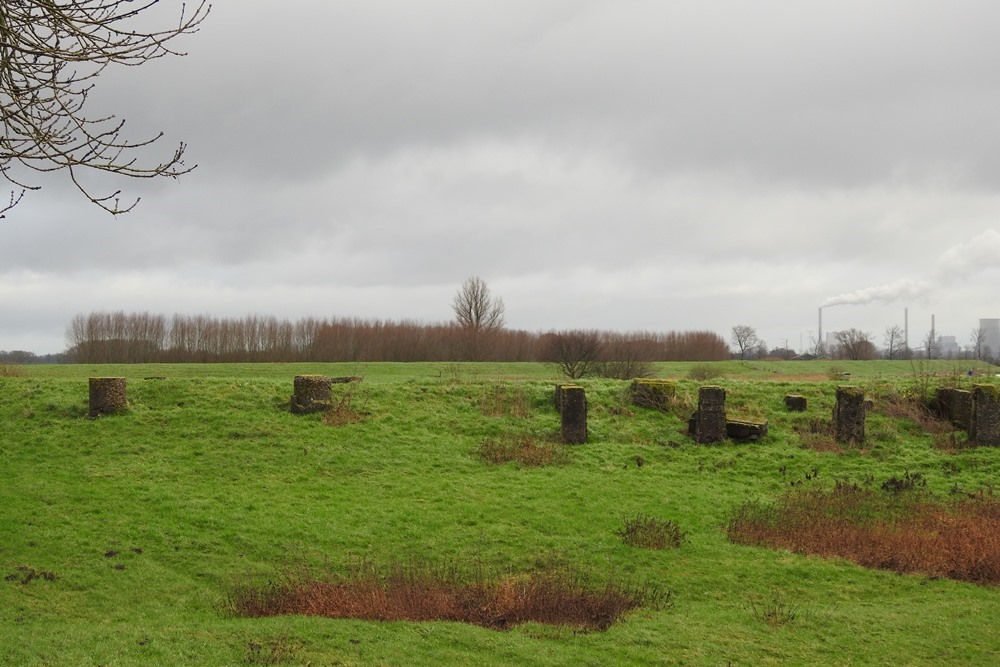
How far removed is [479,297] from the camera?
277ft

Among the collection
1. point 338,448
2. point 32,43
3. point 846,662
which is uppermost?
point 32,43

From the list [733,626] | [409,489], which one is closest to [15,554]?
[409,489]

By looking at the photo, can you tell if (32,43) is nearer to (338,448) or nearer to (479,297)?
(338,448)

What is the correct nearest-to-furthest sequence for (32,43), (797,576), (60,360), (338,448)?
(32,43)
(797,576)
(338,448)
(60,360)

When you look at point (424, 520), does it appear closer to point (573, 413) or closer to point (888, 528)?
point (573, 413)

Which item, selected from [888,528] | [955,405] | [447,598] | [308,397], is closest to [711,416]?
[888,528]

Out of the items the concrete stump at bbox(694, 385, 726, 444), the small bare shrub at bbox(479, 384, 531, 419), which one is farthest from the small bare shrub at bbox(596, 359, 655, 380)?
the concrete stump at bbox(694, 385, 726, 444)

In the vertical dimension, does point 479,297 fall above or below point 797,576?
above

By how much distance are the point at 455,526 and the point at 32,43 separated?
9.10 metres

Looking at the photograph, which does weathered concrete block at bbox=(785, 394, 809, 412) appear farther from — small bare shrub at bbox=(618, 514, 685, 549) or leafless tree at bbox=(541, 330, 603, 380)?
leafless tree at bbox=(541, 330, 603, 380)

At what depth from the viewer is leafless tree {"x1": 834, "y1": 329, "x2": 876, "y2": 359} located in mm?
78562

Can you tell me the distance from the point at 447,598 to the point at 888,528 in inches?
311

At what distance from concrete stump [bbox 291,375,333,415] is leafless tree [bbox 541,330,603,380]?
17.6 m

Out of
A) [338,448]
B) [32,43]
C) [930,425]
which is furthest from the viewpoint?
[930,425]
